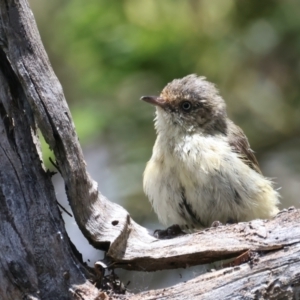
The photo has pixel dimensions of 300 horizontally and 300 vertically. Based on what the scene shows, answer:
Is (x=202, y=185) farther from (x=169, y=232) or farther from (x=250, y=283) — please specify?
(x=250, y=283)

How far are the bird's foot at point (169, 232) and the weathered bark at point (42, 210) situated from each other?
87cm

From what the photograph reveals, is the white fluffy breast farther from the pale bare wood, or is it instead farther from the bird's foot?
the pale bare wood

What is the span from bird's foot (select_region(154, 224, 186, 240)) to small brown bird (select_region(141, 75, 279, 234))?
85 millimetres

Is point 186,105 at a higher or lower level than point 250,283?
higher

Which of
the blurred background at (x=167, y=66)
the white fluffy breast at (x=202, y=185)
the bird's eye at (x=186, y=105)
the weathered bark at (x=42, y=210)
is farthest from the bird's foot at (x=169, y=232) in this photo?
the blurred background at (x=167, y=66)

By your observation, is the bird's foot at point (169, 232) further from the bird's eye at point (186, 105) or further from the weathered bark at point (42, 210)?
the bird's eye at point (186, 105)

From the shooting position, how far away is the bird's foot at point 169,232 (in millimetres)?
5493

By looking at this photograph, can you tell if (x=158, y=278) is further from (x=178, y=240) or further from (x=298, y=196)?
(x=178, y=240)

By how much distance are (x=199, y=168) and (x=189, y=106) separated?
3.18 feet

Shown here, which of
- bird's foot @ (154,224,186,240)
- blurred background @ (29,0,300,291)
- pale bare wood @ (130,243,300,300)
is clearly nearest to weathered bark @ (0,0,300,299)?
pale bare wood @ (130,243,300,300)

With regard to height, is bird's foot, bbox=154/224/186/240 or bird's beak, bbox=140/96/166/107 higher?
bird's beak, bbox=140/96/166/107

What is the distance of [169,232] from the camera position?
5.82 metres

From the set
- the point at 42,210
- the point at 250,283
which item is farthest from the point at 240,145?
the point at 42,210

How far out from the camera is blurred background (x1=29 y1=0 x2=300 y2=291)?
7285 mm
